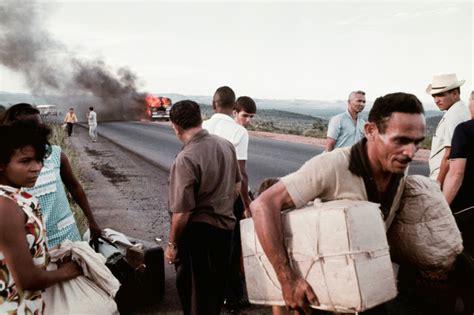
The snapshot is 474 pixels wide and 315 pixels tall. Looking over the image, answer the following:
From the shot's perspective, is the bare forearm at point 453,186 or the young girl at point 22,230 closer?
the young girl at point 22,230

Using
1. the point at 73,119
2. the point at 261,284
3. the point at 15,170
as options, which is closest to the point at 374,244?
the point at 261,284

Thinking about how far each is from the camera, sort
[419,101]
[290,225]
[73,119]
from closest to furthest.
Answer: [290,225]
[419,101]
[73,119]

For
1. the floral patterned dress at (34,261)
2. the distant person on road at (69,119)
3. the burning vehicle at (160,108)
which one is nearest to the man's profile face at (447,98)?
the floral patterned dress at (34,261)

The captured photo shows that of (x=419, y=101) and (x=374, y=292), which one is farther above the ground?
(x=419, y=101)

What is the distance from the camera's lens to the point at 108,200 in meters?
9.56

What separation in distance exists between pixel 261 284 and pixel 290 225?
362mm

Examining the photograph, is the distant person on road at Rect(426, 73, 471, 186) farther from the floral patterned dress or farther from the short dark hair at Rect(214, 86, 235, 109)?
the floral patterned dress

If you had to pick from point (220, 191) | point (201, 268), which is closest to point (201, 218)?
point (220, 191)

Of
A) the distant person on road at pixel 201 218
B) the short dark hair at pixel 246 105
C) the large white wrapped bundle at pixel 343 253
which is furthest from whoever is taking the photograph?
the short dark hair at pixel 246 105

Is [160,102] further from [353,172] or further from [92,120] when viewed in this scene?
[353,172]

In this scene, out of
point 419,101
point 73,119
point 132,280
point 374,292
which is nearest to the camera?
point 374,292

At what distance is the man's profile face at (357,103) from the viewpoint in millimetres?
7121

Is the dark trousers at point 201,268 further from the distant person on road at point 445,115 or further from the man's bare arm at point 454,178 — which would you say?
the distant person on road at point 445,115

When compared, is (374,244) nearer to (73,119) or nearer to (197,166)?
(197,166)
